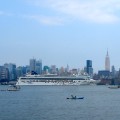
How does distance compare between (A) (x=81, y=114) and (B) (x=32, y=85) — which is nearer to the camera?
(A) (x=81, y=114)

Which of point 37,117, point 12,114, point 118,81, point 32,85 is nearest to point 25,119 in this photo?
point 37,117

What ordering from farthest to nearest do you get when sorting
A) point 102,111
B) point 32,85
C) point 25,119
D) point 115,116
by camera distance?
point 32,85
point 102,111
point 115,116
point 25,119

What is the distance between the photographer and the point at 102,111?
42.7 meters

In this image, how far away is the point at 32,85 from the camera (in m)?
143

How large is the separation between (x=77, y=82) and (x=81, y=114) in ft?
355

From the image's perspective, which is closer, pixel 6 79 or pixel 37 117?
pixel 37 117

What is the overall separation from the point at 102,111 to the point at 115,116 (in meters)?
4.67

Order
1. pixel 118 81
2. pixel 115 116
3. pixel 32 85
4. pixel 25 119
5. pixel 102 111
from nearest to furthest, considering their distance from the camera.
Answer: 1. pixel 25 119
2. pixel 115 116
3. pixel 102 111
4. pixel 32 85
5. pixel 118 81

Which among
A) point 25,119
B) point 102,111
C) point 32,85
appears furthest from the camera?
point 32,85

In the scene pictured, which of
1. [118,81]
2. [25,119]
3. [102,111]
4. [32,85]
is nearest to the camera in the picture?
[25,119]

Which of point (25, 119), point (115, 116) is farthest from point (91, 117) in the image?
point (25, 119)

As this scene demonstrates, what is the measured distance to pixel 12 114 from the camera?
3991 cm

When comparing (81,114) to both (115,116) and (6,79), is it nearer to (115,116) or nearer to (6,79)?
(115,116)

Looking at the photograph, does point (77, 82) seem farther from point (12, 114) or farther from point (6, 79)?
point (12, 114)
